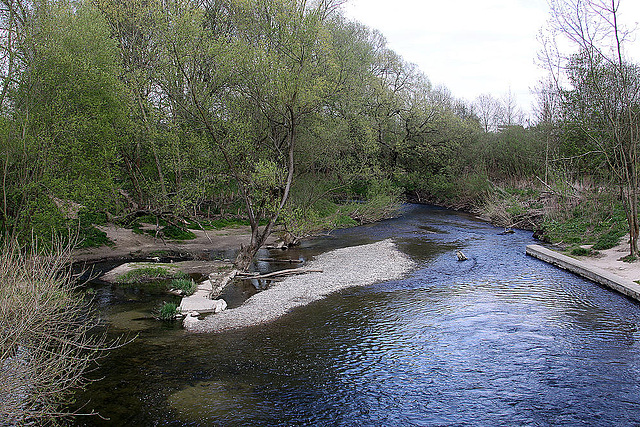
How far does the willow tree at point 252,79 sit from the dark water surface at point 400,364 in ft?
22.7

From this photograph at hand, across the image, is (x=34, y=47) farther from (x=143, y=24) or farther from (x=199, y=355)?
(x=199, y=355)

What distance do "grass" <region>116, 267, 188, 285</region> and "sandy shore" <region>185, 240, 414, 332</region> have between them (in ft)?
15.6

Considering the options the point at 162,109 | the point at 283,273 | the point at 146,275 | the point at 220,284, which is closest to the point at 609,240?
the point at 283,273

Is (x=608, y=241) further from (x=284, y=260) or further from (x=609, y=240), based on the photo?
(x=284, y=260)

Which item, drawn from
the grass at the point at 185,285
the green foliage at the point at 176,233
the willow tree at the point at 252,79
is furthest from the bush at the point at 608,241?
the green foliage at the point at 176,233

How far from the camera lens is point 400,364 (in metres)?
9.62

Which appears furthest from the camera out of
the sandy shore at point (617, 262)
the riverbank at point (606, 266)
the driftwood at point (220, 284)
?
the sandy shore at point (617, 262)

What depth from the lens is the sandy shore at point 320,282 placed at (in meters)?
12.9

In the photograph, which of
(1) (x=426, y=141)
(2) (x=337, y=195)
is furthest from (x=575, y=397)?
(1) (x=426, y=141)

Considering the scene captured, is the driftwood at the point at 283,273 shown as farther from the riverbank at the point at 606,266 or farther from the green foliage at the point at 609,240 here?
the green foliage at the point at 609,240

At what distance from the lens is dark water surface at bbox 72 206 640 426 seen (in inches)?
303

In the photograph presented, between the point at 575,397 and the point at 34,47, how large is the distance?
68.0ft

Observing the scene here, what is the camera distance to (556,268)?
18094 mm

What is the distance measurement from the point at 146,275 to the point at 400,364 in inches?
486
